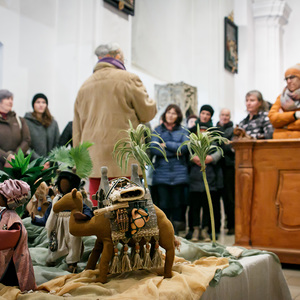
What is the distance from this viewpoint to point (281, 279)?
3.85 meters

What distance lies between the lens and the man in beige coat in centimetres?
459

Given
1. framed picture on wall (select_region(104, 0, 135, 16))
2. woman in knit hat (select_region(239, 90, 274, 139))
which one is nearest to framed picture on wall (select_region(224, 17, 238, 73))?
framed picture on wall (select_region(104, 0, 135, 16))

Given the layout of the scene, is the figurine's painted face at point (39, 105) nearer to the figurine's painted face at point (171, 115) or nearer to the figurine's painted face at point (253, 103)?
the figurine's painted face at point (171, 115)

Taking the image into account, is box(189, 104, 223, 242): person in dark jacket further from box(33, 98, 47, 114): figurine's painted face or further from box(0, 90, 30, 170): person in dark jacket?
box(0, 90, 30, 170): person in dark jacket

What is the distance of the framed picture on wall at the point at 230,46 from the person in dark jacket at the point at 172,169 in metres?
7.18

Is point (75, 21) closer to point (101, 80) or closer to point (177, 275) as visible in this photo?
point (101, 80)

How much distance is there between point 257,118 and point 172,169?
1245 millimetres

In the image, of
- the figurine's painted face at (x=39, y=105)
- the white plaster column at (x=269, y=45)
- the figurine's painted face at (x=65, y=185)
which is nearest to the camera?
the figurine's painted face at (x=65, y=185)

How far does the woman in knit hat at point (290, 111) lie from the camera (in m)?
5.36

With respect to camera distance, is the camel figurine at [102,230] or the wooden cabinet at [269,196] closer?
the camel figurine at [102,230]

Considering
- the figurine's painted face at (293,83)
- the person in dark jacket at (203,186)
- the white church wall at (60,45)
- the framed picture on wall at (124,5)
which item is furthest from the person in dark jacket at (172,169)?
the framed picture on wall at (124,5)

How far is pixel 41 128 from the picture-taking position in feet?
20.7

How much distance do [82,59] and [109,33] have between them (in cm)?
75

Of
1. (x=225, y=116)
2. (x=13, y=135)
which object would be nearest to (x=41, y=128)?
(x=13, y=135)
